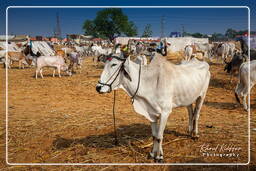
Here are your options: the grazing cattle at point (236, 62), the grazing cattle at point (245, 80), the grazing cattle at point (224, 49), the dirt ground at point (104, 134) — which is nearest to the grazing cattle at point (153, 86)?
the dirt ground at point (104, 134)

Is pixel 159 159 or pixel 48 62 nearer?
pixel 159 159

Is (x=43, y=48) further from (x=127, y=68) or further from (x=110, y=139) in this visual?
(x=127, y=68)

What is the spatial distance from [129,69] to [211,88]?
8840 millimetres

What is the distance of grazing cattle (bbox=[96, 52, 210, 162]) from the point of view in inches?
146

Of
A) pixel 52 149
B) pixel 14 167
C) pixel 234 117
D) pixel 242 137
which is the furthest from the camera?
pixel 234 117

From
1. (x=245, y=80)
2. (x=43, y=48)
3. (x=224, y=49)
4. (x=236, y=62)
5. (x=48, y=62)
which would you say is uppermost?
(x=43, y=48)

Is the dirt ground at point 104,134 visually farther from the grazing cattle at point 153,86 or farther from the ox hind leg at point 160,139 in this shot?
the grazing cattle at point 153,86

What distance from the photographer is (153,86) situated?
3.92 m

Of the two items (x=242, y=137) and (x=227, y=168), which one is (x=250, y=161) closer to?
(x=227, y=168)

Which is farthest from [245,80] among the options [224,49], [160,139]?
[224,49]

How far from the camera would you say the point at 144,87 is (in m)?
3.90

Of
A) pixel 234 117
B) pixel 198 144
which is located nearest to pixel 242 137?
pixel 198 144

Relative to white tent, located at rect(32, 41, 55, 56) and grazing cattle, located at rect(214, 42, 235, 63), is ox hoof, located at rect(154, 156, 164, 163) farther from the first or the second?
white tent, located at rect(32, 41, 55, 56)

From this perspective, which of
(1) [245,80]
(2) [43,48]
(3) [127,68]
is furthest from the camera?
(2) [43,48]
